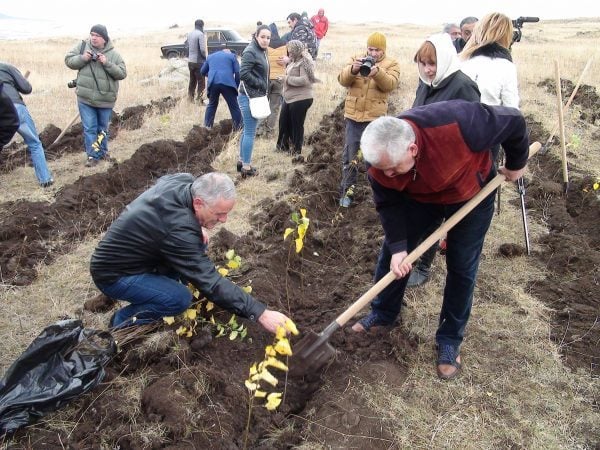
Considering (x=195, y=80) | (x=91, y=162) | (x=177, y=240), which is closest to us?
(x=177, y=240)

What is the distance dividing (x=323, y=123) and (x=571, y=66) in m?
10.2

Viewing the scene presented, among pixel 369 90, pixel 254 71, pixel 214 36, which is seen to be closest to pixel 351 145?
pixel 369 90

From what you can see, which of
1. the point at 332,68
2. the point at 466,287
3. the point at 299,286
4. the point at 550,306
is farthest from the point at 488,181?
the point at 332,68

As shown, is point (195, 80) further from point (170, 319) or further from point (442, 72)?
point (442, 72)

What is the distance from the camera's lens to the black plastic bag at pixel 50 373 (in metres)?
2.51

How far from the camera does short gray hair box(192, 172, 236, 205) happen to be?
2742mm

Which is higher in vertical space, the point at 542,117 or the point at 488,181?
the point at 488,181

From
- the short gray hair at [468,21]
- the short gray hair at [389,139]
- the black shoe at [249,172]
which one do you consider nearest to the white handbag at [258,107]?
the black shoe at [249,172]

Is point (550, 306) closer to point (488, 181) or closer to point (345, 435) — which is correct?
point (488, 181)

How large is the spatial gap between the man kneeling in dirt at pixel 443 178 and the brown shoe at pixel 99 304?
2141 millimetres

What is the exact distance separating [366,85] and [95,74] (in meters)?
3.78

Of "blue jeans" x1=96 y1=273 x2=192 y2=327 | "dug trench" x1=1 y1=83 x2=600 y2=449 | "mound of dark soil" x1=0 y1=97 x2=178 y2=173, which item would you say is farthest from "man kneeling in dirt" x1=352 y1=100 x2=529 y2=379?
"mound of dark soil" x1=0 y1=97 x2=178 y2=173

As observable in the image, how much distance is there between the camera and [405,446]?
2.72 metres

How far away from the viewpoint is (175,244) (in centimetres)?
280
